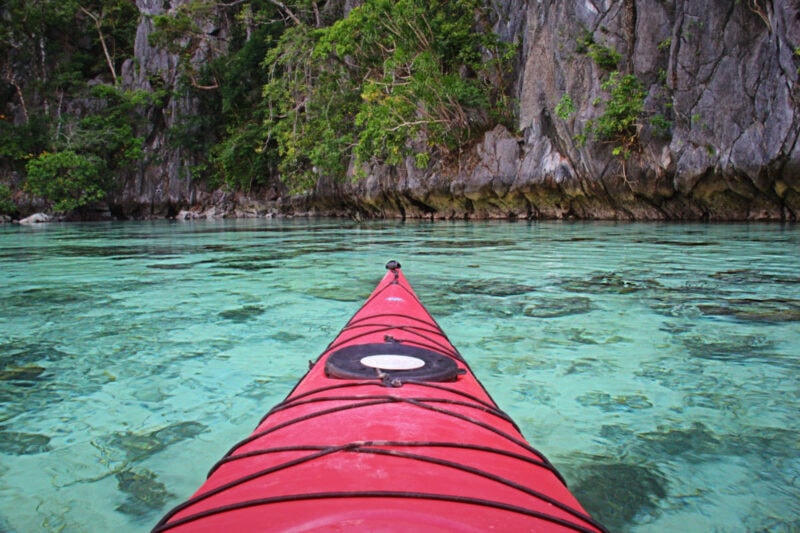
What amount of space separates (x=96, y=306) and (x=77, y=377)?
6.42 feet

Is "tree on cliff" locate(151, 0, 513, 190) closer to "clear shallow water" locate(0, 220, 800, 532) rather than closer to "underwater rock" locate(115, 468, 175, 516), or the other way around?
"clear shallow water" locate(0, 220, 800, 532)

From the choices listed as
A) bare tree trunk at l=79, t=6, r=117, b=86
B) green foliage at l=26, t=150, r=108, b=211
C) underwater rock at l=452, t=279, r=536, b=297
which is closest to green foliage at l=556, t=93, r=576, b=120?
underwater rock at l=452, t=279, r=536, b=297

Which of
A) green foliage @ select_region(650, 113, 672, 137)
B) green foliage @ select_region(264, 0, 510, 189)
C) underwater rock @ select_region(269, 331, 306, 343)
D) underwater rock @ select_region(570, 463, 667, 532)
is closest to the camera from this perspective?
underwater rock @ select_region(570, 463, 667, 532)

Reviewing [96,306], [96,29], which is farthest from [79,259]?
[96,29]

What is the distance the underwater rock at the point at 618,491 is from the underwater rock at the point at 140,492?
130 centimetres

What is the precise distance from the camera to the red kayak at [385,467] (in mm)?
905

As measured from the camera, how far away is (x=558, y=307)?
4160mm

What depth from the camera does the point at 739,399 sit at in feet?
7.84

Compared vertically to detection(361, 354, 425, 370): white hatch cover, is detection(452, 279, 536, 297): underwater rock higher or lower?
lower

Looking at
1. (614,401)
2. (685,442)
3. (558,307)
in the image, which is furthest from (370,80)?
(685,442)

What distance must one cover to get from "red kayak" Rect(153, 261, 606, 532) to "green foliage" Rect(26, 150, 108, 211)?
2641cm

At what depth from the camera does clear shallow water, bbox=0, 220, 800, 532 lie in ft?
5.74

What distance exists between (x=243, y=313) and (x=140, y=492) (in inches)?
99.7

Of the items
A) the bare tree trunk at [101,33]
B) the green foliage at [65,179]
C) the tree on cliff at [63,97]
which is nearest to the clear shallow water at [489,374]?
the green foliage at [65,179]
